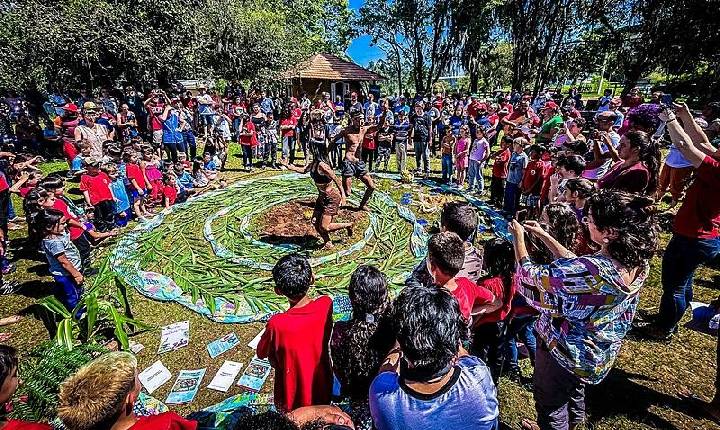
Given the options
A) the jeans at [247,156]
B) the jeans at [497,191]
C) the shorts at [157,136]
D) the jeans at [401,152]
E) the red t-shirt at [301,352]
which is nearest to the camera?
the red t-shirt at [301,352]

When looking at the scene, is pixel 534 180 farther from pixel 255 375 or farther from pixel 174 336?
pixel 174 336

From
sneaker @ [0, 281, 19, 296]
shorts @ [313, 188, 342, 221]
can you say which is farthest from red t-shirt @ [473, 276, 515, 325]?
sneaker @ [0, 281, 19, 296]

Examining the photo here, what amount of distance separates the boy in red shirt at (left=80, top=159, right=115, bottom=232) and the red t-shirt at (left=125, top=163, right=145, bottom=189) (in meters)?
0.78

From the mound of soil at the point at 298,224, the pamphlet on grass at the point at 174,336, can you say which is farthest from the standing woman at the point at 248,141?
the pamphlet on grass at the point at 174,336

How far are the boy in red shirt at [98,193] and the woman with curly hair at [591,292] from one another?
27.2 ft

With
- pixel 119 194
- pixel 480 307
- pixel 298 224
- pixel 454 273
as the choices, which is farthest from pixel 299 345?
pixel 119 194

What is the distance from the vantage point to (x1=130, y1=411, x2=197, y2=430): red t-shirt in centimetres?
202

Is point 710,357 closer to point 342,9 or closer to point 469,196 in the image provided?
point 469,196

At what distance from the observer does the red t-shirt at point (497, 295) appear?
3379mm

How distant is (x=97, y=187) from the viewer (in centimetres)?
764

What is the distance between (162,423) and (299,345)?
3.27ft

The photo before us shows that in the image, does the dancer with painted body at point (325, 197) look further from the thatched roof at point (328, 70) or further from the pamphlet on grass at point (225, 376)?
the thatched roof at point (328, 70)

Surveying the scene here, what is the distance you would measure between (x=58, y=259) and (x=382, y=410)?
513 centimetres

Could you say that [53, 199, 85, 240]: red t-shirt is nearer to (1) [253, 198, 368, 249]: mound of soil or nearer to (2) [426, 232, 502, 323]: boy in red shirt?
(1) [253, 198, 368, 249]: mound of soil
